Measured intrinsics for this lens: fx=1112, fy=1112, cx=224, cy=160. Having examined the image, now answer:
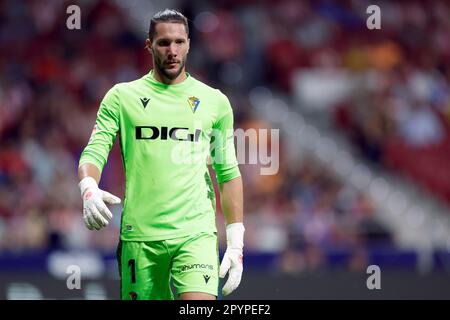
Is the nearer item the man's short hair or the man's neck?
the man's short hair

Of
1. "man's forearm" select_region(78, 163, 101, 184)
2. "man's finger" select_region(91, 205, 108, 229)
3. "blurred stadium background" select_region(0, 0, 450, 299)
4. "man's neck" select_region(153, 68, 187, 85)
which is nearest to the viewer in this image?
"man's finger" select_region(91, 205, 108, 229)

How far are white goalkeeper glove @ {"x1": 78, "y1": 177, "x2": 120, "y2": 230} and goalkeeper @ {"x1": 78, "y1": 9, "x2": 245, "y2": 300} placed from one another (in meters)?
0.24

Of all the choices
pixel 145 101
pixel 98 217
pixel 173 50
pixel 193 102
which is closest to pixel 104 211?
pixel 98 217

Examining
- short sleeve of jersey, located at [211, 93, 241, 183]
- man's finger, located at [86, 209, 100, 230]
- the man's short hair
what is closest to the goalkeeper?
the man's short hair

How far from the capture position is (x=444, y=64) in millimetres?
17766

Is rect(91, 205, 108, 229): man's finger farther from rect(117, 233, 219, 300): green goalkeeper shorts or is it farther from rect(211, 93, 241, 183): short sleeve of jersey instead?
rect(211, 93, 241, 183): short sleeve of jersey

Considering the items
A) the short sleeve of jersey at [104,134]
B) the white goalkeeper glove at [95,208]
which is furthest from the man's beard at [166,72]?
the white goalkeeper glove at [95,208]

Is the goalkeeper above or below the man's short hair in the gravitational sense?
below

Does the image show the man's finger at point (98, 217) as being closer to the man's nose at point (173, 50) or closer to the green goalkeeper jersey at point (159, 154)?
the green goalkeeper jersey at point (159, 154)

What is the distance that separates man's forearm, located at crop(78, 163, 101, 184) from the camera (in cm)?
671

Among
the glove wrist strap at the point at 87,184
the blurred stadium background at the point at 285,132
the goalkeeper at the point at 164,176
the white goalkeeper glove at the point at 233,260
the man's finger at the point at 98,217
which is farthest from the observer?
the blurred stadium background at the point at 285,132

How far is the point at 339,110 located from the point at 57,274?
5.92 metres

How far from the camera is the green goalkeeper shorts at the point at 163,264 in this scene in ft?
22.3

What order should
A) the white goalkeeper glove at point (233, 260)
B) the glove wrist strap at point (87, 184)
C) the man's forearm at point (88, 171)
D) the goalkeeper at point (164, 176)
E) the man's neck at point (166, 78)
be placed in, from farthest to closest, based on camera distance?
the man's neck at point (166, 78), the white goalkeeper glove at point (233, 260), the goalkeeper at point (164, 176), the man's forearm at point (88, 171), the glove wrist strap at point (87, 184)
